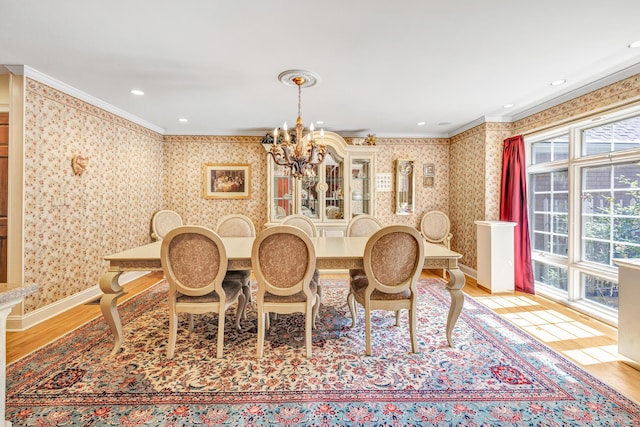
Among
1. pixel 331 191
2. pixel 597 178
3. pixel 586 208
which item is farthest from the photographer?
pixel 331 191

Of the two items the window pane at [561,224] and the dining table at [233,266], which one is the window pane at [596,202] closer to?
the window pane at [561,224]

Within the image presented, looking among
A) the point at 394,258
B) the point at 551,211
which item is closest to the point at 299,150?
the point at 394,258

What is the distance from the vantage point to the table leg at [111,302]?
7.06 feet

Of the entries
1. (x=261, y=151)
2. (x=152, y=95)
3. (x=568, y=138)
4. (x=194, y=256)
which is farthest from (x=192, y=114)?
(x=568, y=138)

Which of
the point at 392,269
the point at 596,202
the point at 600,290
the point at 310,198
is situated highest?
the point at 310,198

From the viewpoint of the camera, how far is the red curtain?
3613mm

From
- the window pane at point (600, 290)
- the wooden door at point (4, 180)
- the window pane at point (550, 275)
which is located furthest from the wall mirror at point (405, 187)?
the wooden door at point (4, 180)

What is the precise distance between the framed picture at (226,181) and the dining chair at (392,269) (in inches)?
132

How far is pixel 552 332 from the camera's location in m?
2.53

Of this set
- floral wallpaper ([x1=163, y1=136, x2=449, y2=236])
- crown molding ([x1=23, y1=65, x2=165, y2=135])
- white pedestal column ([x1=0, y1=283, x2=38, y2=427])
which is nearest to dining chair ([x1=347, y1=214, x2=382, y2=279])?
floral wallpaper ([x1=163, y1=136, x2=449, y2=236])

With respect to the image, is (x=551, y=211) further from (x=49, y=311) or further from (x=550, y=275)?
(x=49, y=311)

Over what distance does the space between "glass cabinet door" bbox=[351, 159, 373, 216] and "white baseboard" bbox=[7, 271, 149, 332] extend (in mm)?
3588

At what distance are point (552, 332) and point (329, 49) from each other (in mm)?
3013

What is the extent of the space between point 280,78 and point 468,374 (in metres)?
2.81
